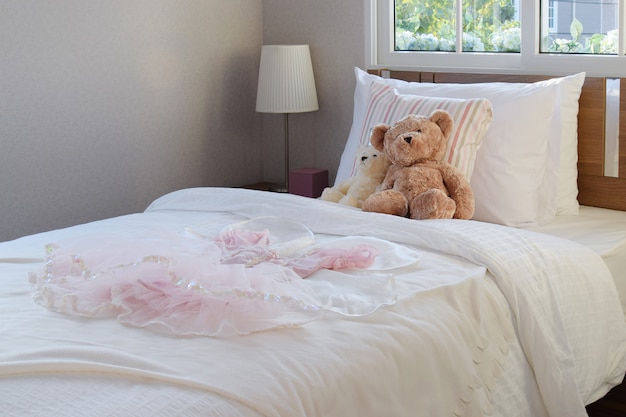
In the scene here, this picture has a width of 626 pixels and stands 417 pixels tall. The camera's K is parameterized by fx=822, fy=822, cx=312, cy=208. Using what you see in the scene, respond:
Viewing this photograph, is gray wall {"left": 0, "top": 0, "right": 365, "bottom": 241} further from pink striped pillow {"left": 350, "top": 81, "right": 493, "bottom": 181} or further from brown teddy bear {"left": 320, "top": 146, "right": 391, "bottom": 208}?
brown teddy bear {"left": 320, "top": 146, "right": 391, "bottom": 208}

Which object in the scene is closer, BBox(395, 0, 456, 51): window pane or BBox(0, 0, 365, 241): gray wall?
BBox(0, 0, 365, 241): gray wall

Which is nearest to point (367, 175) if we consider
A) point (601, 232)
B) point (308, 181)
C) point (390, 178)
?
point (390, 178)

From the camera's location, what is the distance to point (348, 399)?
5.06 ft

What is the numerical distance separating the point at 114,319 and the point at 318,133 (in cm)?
220

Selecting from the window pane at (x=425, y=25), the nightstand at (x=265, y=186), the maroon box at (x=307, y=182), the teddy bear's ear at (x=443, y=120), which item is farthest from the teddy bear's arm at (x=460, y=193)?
the nightstand at (x=265, y=186)

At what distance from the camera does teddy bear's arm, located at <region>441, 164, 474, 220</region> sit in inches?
96.4

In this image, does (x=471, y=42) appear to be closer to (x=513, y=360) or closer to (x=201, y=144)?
(x=201, y=144)

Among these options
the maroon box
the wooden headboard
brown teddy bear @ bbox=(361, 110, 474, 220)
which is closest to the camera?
brown teddy bear @ bbox=(361, 110, 474, 220)

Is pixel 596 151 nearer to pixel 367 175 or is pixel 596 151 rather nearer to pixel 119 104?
pixel 367 175

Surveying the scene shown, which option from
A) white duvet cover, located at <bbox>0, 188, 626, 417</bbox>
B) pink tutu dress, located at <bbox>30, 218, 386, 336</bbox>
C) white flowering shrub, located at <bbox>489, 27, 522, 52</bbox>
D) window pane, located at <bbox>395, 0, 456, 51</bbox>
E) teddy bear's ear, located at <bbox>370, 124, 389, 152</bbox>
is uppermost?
window pane, located at <bbox>395, 0, 456, 51</bbox>

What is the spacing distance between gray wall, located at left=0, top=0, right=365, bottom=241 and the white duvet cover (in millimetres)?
725

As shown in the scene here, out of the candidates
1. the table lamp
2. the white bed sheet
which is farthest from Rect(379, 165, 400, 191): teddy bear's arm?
the table lamp

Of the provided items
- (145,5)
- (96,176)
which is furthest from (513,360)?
(145,5)

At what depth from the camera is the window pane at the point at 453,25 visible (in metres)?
3.06
